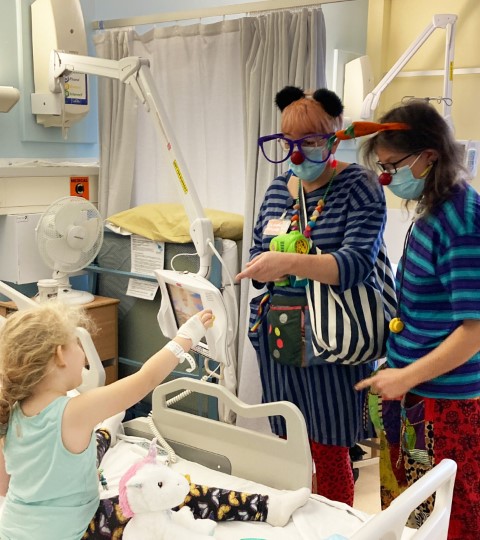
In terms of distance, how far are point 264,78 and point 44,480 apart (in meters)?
2.03

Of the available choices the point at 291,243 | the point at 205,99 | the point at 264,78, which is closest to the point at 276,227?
the point at 291,243

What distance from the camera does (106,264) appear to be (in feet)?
11.7

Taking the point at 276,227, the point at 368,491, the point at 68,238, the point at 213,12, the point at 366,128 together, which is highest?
the point at 213,12

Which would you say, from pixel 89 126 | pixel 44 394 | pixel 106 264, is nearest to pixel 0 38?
pixel 89 126

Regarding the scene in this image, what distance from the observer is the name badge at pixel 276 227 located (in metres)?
2.06

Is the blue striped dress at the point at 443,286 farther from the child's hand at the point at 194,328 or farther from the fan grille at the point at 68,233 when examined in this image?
the fan grille at the point at 68,233

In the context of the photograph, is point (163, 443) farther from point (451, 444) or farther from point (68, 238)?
point (68, 238)

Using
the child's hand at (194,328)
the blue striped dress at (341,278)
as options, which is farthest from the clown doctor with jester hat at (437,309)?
the child's hand at (194,328)

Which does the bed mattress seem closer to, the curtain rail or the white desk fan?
the white desk fan

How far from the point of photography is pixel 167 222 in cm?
327

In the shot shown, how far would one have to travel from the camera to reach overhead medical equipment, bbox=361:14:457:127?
318cm

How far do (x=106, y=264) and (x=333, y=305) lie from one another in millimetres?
1847

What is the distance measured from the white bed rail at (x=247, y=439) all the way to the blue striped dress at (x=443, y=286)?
1.30 feet

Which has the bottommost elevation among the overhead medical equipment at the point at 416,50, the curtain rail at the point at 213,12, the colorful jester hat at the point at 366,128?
the colorful jester hat at the point at 366,128
